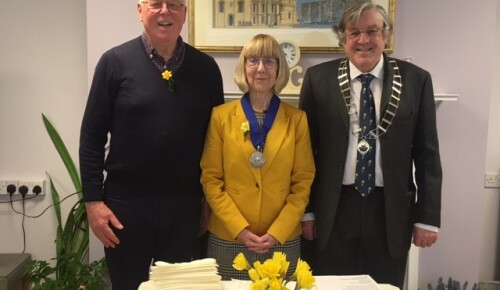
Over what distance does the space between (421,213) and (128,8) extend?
1.83 m

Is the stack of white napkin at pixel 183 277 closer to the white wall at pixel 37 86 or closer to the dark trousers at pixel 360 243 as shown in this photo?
the dark trousers at pixel 360 243

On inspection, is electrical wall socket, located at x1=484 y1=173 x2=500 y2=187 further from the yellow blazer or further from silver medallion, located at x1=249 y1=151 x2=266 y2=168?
silver medallion, located at x1=249 y1=151 x2=266 y2=168

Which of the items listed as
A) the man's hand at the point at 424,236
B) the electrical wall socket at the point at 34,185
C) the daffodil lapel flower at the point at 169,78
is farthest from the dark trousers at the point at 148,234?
the electrical wall socket at the point at 34,185

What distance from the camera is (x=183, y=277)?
1247 mm

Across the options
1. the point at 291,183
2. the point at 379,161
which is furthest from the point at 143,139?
the point at 379,161

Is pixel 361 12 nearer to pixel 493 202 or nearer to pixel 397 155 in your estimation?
pixel 397 155

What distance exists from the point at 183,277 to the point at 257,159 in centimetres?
61

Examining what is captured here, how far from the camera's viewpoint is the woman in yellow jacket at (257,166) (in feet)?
5.74

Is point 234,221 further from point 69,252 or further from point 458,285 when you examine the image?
point 458,285

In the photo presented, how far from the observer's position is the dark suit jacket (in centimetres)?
177

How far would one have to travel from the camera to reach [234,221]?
→ 173 centimetres

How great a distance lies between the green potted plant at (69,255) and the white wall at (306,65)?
0.38 feet

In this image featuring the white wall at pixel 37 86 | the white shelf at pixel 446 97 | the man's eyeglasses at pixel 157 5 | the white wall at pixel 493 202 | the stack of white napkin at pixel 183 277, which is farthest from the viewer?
the white wall at pixel 493 202

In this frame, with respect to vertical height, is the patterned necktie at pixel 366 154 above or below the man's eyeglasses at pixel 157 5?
below
